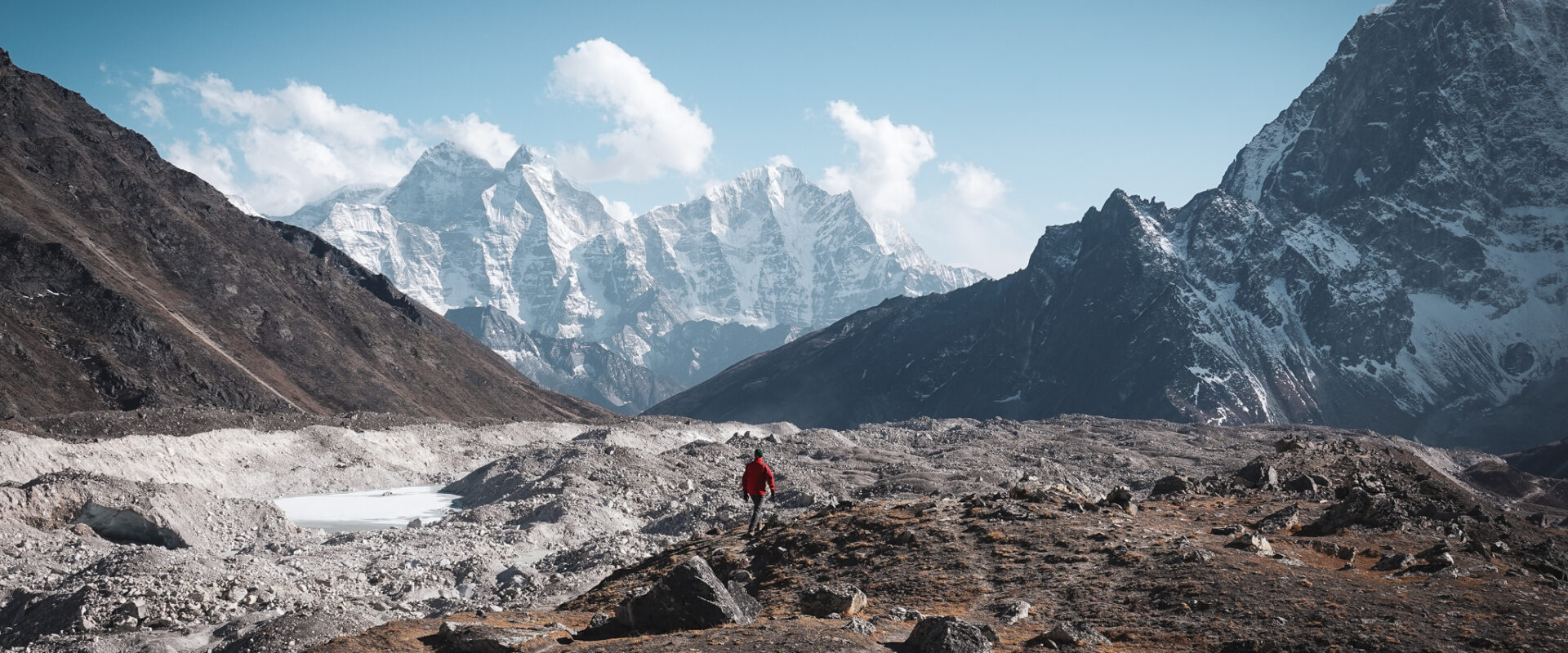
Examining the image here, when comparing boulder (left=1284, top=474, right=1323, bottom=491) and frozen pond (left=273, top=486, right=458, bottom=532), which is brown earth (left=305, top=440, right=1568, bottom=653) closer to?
boulder (left=1284, top=474, right=1323, bottom=491)

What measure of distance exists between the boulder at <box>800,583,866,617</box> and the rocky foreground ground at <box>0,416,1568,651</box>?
0.09m

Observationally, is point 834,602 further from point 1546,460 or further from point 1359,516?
point 1546,460

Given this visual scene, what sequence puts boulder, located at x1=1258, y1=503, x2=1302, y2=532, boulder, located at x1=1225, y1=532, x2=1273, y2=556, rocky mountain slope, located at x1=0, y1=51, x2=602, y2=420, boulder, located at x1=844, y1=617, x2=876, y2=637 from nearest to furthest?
1. boulder, located at x1=844, y1=617, x2=876, y2=637
2. boulder, located at x1=1225, y1=532, x2=1273, y2=556
3. boulder, located at x1=1258, y1=503, x2=1302, y2=532
4. rocky mountain slope, located at x1=0, y1=51, x2=602, y2=420

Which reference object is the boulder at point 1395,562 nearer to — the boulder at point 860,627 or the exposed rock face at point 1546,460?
the boulder at point 860,627

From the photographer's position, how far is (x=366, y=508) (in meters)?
62.7

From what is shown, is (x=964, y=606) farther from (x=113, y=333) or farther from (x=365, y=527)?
(x=113, y=333)

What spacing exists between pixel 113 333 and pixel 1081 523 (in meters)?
115

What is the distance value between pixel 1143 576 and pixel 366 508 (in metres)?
57.4

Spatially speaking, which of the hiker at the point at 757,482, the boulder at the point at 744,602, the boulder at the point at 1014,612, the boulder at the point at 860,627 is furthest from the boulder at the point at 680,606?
the hiker at the point at 757,482

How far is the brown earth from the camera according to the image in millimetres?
13867

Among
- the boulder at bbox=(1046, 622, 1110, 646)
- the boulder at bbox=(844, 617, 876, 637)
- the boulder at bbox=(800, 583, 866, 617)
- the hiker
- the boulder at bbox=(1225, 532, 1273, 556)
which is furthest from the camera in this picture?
the hiker

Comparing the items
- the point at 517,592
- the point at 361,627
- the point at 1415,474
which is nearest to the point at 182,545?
the point at 517,592

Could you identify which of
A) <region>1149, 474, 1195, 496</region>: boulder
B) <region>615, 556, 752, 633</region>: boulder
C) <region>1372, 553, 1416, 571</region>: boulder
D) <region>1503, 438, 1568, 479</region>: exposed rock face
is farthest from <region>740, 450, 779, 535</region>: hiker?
<region>1503, 438, 1568, 479</region>: exposed rock face

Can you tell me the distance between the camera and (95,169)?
→ 134m
